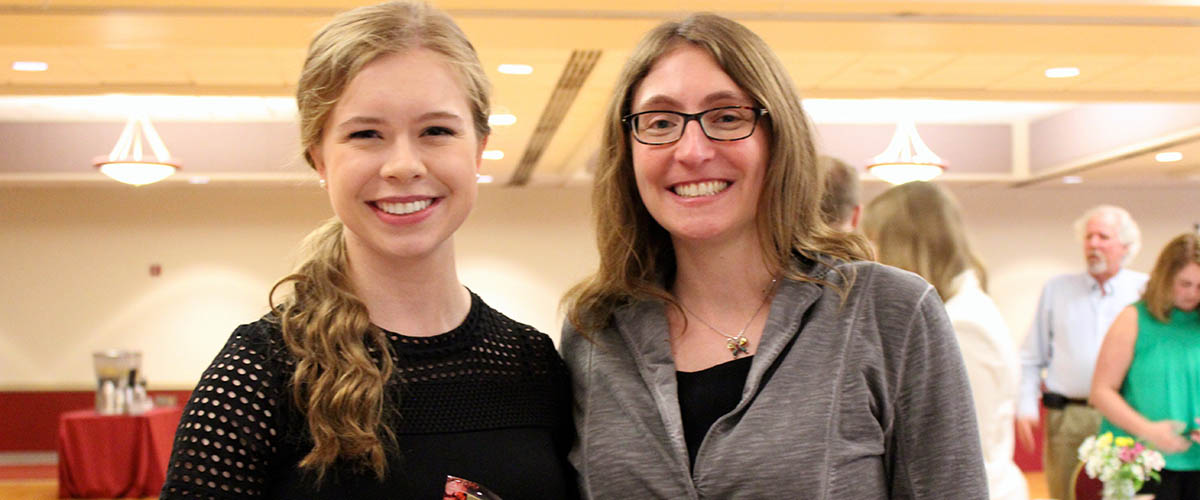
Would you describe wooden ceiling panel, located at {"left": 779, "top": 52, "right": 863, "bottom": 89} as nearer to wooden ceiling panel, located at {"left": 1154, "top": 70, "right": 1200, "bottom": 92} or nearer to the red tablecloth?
wooden ceiling panel, located at {"left": 1154, "top": 70, "right": 1200, "bottom": 92}

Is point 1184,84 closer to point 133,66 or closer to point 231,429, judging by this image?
point 133,66

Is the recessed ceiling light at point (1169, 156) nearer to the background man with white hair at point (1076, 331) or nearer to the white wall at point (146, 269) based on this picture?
the background man with white hair at point (1076, 331)

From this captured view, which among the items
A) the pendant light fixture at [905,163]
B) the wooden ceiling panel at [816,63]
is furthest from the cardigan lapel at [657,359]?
the pendant light fixture at [905,163]

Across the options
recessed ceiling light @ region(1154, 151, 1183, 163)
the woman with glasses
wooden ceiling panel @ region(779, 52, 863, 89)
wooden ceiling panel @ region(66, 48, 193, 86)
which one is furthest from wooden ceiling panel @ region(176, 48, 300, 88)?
recessed ceiling light @ region(1154, 151, 1183, 163)

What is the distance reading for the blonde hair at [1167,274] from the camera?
431 cm

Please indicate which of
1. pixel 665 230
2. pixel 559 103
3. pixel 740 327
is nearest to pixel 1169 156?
pixel 559 103

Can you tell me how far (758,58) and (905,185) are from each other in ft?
5.66

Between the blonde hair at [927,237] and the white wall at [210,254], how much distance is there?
31.4 feet

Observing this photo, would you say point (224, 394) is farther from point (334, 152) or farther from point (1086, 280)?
point (1086, 280)

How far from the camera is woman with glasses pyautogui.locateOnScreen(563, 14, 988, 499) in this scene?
1.61 meters

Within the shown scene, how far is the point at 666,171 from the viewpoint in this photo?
5.74 feet

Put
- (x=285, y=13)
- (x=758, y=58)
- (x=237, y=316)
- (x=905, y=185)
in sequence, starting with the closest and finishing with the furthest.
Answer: (x=758, y=58)
(x=905, y=185)
(x=285, y=13)
(x=237, y=316)

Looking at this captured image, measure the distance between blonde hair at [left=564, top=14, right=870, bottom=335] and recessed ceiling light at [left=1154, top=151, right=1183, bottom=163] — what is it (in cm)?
986

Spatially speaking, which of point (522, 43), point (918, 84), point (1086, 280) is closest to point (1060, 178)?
point (918, 84)
